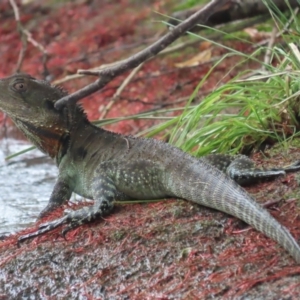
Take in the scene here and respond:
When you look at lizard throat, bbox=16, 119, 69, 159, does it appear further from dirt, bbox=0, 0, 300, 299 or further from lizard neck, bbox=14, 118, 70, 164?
dirt, bbox=0, 0, 300, 299

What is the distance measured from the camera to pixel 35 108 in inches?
220

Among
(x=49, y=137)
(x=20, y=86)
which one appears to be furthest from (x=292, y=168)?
(x=20, y=86)

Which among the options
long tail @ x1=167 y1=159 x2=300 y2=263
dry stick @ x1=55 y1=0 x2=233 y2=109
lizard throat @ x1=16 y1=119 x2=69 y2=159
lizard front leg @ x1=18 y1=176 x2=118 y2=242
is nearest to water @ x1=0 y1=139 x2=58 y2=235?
lizard throat @ x1=16 y1=119 x2=69 y2=159

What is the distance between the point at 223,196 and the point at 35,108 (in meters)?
1.91

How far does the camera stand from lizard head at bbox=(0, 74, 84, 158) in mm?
5578

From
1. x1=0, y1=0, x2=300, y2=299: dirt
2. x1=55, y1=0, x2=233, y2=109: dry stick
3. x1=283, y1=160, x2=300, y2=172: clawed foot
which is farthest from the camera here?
x1=283, y1=160, x2=300, y2=172: clawed foot

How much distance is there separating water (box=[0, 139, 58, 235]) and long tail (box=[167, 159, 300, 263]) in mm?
1664

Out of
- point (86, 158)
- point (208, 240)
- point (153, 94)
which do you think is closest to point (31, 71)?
point (153, 94)

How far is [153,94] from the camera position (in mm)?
9555

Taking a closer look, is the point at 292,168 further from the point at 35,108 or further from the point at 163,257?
the point at 35,108

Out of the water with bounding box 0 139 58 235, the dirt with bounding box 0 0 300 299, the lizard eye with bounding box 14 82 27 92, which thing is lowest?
the water with bounding box 0 139 58 235

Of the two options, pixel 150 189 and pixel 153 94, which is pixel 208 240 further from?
pixel 153 94

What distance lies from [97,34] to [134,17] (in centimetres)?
73

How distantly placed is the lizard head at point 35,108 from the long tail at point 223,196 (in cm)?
123
